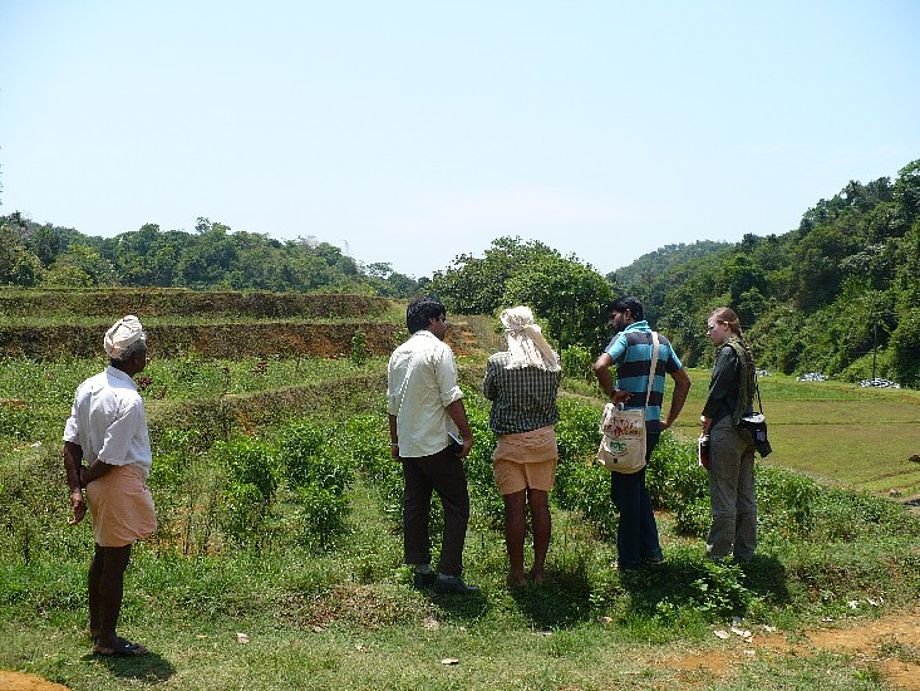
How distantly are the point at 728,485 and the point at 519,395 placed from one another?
1.88 meters

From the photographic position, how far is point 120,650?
4801mm

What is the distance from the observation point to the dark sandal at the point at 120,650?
4785 millimetres

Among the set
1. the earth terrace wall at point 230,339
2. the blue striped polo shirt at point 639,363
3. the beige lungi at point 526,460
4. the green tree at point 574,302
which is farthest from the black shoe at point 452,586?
the green tree at point 574,302

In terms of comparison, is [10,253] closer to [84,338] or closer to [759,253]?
[84,338]

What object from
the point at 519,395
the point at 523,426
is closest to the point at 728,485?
the point at 523,426

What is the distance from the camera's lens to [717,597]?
589 cm

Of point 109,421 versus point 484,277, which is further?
point 484,277

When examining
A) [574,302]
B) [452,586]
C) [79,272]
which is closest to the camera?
[452,586]

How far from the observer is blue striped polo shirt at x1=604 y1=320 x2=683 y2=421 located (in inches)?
245

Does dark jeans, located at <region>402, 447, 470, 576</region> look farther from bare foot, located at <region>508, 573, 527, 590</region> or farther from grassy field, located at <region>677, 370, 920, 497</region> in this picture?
grassy field, located at <region>677, 370, 920, 497</region>

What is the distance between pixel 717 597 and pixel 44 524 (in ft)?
20.8

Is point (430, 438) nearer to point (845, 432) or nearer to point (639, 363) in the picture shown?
point (639, 363)

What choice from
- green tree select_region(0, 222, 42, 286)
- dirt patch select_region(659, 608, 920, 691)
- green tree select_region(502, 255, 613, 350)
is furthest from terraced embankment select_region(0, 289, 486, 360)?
dirt patch select_region(659, 608, 920, 691)

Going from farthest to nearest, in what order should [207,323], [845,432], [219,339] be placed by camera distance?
[207,323] < [219,339] < [845,432]
